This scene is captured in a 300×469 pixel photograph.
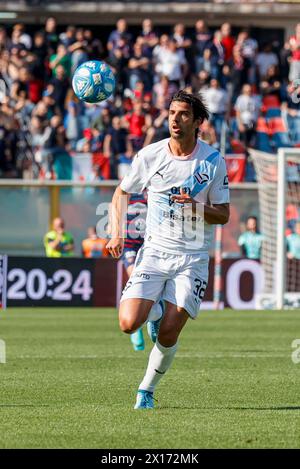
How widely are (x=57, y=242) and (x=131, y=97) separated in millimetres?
5617

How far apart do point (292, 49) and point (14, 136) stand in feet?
26.6

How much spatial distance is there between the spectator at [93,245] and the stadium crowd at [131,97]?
5.95ft

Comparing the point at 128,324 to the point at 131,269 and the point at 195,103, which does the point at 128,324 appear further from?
the point at 131,269

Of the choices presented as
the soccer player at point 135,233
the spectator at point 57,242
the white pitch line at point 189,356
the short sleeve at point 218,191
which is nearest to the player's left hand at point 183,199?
the short sleeve at point 218,191

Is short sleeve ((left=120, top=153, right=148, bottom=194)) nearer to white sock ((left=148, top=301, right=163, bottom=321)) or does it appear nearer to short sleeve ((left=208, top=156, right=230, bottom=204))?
short sleeve ((left=208, top=156, right=230, bottom=204))

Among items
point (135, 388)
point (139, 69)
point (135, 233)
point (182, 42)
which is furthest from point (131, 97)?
point (135, 388)

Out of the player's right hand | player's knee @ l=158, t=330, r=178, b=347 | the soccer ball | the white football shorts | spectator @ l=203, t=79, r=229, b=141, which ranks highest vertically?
the soccer ball

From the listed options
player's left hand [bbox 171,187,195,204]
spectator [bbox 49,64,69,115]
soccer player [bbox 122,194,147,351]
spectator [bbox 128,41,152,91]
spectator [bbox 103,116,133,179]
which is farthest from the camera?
spectator [bbox 128,41,152,91]

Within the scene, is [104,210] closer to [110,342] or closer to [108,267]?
Answer: [108,267]

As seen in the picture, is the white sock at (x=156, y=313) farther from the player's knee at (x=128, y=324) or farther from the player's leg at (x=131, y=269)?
the player's leg at (x=131, y=269)

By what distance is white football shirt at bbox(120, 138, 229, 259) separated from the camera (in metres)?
9.46

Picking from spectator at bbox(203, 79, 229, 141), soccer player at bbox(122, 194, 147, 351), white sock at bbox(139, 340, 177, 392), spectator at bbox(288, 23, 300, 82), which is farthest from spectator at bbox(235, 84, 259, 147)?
white sock at bbox(139, 340, 177, 392)

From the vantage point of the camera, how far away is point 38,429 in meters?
8.23

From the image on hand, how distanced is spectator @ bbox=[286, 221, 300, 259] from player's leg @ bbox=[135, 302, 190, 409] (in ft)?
51.7
